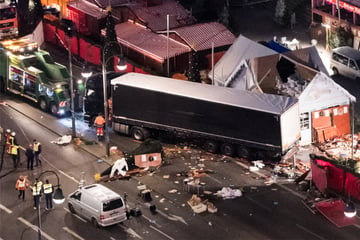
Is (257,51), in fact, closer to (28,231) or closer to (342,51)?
(342,51)

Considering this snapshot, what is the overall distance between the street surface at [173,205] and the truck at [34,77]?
11.4ft

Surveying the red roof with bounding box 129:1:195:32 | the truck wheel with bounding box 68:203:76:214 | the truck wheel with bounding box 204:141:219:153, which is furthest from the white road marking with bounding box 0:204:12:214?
the red roof with bounding box 129:1:195:32

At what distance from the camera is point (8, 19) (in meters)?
65.6

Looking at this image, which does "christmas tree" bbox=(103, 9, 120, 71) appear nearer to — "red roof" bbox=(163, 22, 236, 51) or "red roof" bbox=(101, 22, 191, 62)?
"red roof" bbox=(101, 22, 191, 62)

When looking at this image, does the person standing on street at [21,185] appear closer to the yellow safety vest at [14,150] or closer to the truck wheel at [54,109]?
the yellow safety vest at [14,150]

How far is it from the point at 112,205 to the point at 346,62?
2623 centimetres

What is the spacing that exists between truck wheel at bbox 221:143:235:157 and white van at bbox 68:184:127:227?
8931 millimetres

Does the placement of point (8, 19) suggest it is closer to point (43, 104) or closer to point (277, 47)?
point (43, 104)

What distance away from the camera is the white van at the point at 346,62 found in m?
59.5

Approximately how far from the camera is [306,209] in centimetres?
4178

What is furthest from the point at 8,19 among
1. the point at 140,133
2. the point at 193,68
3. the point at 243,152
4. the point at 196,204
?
the point at 196,204

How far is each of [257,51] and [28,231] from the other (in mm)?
20910

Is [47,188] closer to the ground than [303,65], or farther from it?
closer to the ground

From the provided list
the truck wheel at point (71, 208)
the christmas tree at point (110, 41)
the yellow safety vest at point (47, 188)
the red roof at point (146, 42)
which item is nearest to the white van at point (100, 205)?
the truck wheel at point (71, 208)
